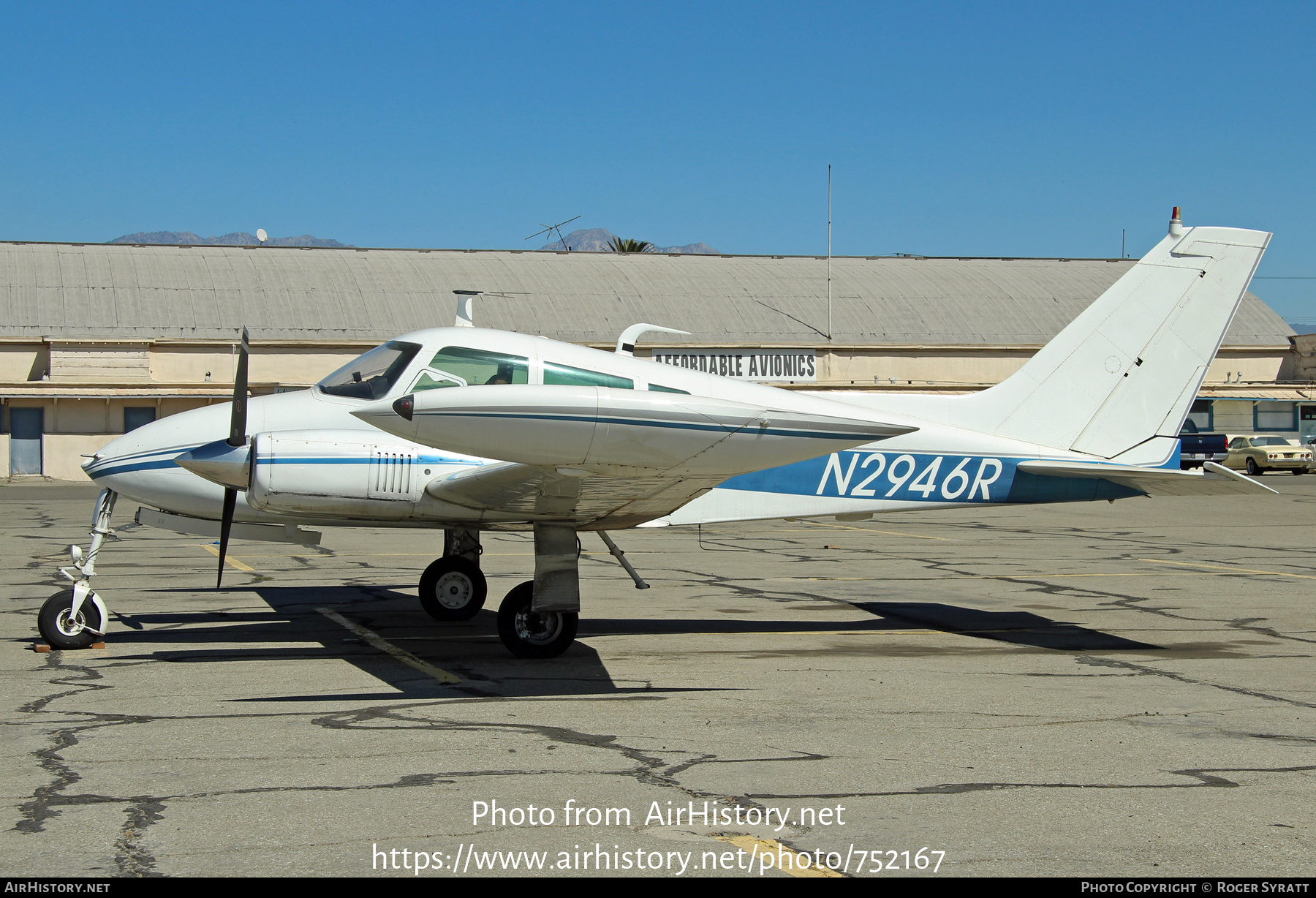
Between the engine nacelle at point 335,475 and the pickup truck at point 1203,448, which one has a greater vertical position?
the pickup truck at point 1203,448

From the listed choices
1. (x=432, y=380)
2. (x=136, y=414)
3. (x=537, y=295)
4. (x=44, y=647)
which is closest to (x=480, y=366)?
(x=432, y=380)

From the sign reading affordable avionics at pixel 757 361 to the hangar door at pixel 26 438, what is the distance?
22244 mm

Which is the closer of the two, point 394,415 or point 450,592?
point 394,415

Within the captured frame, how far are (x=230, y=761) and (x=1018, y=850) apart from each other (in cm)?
387

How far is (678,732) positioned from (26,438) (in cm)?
4036

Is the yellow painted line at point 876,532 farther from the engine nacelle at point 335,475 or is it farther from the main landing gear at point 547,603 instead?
the engine nacelle at point 335,475

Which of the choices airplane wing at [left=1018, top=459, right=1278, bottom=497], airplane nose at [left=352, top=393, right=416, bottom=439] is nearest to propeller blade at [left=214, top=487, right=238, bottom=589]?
airplane nose at [left=352, top=393, right=416, bottom=439]

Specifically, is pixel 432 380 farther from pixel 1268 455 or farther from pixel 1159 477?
pixel 1268 455

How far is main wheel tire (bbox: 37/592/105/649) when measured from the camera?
9.17 metres

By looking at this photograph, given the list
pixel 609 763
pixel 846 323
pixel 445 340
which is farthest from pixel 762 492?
pixel 846 323

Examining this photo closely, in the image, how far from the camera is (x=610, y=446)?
273 inches

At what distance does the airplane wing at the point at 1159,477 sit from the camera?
9.96m

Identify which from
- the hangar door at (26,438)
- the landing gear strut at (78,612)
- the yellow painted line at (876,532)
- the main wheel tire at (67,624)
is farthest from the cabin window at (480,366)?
the hangar door at (26,438)

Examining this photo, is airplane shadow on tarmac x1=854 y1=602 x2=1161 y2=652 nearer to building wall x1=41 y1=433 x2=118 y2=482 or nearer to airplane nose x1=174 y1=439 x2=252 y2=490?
airplane nose x1=174 y1=439 x2=252 y2=490
